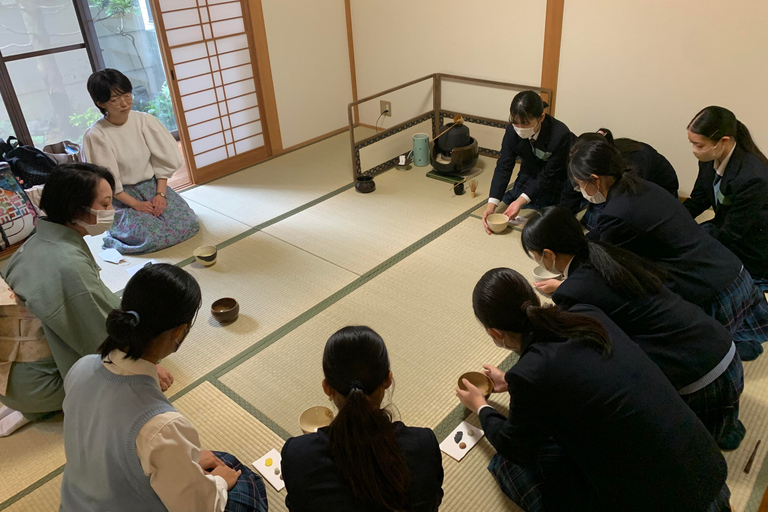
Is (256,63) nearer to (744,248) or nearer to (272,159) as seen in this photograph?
(272,159)

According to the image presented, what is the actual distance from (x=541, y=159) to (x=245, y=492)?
8.68 feet

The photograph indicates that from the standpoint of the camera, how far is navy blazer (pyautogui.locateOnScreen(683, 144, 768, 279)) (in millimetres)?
2596

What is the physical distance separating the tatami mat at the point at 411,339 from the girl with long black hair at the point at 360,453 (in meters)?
0.85

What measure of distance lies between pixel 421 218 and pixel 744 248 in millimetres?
1837

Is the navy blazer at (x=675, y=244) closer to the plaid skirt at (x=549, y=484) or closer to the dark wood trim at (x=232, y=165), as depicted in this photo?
the plaid skirt at (x=549, y=484)

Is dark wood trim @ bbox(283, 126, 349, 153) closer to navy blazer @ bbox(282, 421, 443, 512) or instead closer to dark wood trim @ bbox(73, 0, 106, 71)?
dark wood trim @ bbox(73, 0, 106, 71)

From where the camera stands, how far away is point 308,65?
511cm

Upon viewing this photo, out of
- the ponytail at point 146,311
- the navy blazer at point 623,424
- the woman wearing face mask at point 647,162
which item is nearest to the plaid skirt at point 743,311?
the woman wearing face mask at point 647,162

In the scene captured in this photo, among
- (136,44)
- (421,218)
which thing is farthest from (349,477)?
(136,44)

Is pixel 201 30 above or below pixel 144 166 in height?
above

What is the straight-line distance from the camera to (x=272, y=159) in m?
5.00

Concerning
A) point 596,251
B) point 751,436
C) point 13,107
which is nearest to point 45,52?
point 13,107

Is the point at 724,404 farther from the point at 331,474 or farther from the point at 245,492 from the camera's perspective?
the point at 245,492

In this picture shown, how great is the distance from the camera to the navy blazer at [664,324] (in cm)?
182
